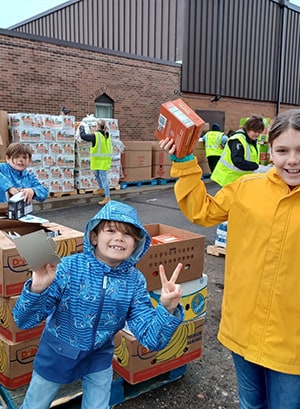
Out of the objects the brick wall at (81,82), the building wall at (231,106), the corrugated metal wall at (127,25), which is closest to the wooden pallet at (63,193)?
the brick wall at (81,82)

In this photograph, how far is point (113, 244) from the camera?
5.89ft

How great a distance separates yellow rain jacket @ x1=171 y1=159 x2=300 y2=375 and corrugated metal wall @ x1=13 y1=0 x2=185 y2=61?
15766mm

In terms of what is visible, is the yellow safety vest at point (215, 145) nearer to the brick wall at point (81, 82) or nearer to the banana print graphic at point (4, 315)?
the brick wall at point (81, 82)

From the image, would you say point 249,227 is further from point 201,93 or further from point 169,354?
point 201,93

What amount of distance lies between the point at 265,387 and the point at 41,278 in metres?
1.11

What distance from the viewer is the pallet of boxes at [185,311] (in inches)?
103

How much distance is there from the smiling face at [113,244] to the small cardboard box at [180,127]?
17.2 inches

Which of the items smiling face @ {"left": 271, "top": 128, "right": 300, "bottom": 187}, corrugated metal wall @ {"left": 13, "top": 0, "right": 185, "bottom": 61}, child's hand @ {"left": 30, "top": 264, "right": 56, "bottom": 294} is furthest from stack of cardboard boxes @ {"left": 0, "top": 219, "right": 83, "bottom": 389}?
corrugated metal wall @ {"left": 13, "top": 0, "right": 185, "bottom": 61}

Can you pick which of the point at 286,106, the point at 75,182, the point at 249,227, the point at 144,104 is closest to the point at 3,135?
the point at 75,182

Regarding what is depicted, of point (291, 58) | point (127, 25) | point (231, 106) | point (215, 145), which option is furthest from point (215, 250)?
point (291, 58)

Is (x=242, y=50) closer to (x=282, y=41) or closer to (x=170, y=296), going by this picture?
(x=282, y=41)

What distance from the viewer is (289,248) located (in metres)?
1.61

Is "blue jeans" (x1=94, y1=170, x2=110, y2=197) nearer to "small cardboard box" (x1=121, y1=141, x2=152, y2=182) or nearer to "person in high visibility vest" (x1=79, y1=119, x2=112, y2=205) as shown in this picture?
"person in high visibility vest" (x1=79, y1=119, x2=112, y2=205)

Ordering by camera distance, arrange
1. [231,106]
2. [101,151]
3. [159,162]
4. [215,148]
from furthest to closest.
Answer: [231,106] < [159,162] < [215,148] < [101,151]
